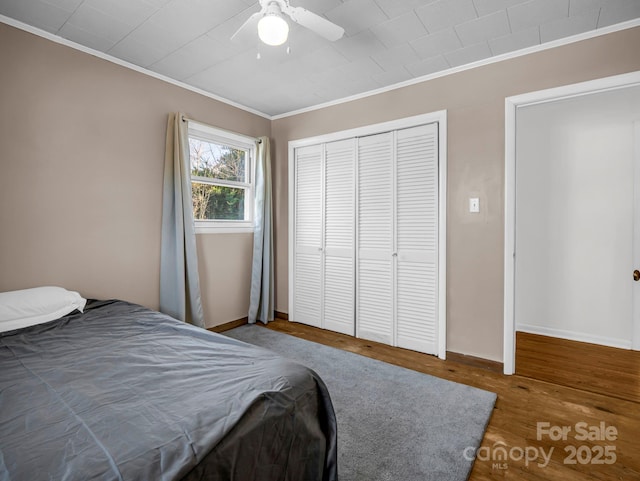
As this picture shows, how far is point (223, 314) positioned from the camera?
3.63m

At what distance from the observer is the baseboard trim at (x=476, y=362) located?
2.65 metres

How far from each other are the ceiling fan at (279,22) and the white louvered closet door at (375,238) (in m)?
1.51

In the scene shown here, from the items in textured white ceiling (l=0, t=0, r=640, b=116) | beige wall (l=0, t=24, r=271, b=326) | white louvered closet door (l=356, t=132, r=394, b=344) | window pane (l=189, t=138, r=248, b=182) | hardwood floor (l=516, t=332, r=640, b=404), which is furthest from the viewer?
window pane (l=189, t=138, r=248, b=182)

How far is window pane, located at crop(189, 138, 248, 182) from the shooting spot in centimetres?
338

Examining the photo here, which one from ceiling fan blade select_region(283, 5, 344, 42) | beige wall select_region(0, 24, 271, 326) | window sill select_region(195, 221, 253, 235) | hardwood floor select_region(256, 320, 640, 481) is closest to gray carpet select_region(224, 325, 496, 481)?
hardwood floor select_region(256, 320, 640, 481)

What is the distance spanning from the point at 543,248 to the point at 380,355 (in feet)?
7.27

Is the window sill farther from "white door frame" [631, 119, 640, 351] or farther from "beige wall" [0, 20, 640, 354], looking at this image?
"white door frame" [631, 119, 640, 351]

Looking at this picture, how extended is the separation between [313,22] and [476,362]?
9.00 ft

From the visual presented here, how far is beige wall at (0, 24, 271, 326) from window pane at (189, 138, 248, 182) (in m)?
0.35

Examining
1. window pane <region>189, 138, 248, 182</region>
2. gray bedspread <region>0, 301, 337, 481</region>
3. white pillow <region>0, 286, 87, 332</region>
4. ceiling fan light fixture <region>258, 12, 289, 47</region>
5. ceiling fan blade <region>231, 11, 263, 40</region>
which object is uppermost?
ceiling fan blade <region>231, 11, 263, 40</region>

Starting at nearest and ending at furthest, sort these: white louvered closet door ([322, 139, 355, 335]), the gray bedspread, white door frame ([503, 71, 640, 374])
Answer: the gray bedspread
white door frame ([503, 71, 640, 374])
white louvered closet door ([322, 139, 355, 335])

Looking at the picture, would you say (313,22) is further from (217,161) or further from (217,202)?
(217,202)

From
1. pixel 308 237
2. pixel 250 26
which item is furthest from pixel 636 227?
pixel 250 26

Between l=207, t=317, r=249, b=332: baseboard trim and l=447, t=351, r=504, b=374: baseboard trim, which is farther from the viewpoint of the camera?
l=207, t=317, r=249, b=332: baseboard trim
